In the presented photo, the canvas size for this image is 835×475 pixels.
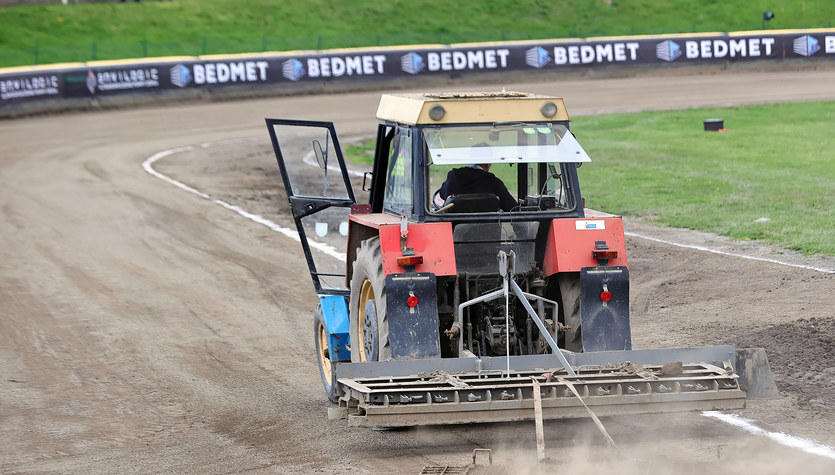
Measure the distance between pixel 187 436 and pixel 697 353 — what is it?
383 cm

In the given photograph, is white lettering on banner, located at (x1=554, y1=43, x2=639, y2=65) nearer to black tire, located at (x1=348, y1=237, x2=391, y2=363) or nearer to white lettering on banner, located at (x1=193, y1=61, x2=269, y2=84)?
white lettering on banner, located at (x1=193, y1=61, x2=269, y2=84)

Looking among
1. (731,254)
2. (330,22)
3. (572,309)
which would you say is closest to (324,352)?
(572,309)

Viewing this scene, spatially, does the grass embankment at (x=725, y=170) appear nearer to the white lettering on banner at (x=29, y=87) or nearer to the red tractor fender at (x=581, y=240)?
the red tractor fender at (x=581, y=240)

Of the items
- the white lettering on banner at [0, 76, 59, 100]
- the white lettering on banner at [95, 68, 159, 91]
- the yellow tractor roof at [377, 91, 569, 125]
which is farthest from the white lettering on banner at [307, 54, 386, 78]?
the yellow tractor roof at [377, 91, 569, 125]

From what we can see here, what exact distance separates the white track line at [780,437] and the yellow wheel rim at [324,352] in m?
3.19

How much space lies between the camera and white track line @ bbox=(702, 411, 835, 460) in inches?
267

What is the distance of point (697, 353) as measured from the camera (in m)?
6.97

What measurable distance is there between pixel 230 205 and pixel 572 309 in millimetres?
12328

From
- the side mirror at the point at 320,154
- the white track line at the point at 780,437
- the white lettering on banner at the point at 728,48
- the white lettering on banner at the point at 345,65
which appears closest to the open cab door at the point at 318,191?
the side mirror at the point at 320,154

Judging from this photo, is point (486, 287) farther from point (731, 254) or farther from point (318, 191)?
point (731, 254)

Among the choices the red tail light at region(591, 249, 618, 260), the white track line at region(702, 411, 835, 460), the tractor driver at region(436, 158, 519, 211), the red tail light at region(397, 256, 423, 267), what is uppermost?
the tractor driver at region(436, 158, 519, 211)

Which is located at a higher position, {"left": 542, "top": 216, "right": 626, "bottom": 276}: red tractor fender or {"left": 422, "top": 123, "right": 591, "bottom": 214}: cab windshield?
{"left": 422, "top": 123, "right": 591, "bottom": 214}: cab windshield

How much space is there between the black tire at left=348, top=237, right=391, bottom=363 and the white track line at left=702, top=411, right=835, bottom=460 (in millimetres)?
2511

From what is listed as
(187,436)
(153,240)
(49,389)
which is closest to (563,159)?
(187,436)
